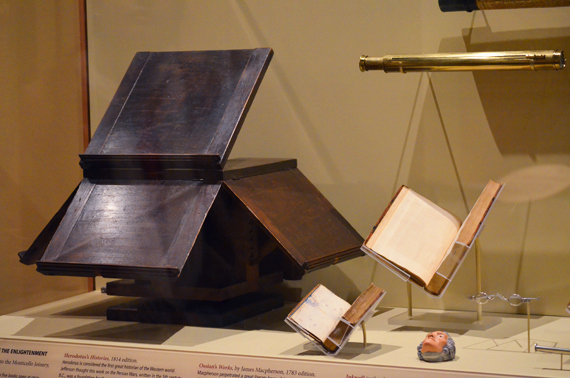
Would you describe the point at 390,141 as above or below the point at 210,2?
below

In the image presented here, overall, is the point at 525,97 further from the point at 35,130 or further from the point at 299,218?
the point at 35,130

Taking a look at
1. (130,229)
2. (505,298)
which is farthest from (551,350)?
(130,229)

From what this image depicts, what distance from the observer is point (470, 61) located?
1995 millimetres

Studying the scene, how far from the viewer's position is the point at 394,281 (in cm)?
231

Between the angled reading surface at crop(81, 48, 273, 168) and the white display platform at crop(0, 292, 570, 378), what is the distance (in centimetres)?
45

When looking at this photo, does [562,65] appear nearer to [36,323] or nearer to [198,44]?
[198,44]

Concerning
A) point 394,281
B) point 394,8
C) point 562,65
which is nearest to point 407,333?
point 394,281

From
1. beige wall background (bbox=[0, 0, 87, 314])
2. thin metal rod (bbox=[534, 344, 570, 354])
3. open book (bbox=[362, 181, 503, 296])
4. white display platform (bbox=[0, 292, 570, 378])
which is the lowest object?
white display platform (bbox=[0, 292, 570, 378])

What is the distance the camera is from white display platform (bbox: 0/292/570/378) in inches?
61.4

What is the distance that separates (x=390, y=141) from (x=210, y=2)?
0.78 metres

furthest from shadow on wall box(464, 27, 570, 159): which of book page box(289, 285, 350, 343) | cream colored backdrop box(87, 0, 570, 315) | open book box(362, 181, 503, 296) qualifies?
book page box(289, 285, 350, 343)

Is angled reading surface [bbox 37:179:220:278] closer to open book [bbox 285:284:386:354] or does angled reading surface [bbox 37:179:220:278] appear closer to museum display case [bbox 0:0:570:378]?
museum display case [bbox 0:0:570:378]

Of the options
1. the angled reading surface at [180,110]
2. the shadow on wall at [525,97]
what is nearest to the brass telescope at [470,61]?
the shadow on wall at [525,97]

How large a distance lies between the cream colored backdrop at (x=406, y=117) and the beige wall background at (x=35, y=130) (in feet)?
0.78
